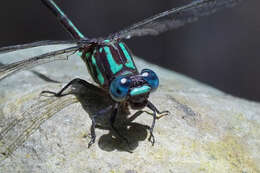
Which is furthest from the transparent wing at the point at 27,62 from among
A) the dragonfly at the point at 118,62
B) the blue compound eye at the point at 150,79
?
the blue compound eye at the point at 150,79

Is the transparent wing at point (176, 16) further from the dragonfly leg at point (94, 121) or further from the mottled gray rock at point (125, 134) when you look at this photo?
the dragonfly leg at point (94, 121)

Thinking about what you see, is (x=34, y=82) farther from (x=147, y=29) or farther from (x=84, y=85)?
(x=147, y=29)

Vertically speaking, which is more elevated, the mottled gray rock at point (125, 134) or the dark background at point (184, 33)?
the mottled gray rock at point (125, 134)

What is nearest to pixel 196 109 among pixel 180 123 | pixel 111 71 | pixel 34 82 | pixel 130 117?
pixel 180 123

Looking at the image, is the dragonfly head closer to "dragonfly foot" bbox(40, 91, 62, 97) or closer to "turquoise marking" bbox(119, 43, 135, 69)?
"turquoise marking" bbox(119, 43, 135, 69)

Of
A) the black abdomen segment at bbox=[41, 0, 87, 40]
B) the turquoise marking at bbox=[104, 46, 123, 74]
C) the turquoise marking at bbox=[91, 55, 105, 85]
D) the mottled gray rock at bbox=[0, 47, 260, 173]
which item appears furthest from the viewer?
the black abdomen segment at bbox=[41, 0, 87, 40]

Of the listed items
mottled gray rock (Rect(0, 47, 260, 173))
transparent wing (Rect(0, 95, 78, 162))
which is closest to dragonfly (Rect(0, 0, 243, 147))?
mottled gray rock (Rect(0, 47, 260, 173))

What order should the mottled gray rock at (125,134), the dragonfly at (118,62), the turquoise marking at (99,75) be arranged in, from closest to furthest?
1. the mottled gray rock at (125,134)
2. the dragonfly at (118,62)
3. the turquoise marking at (99,75)
